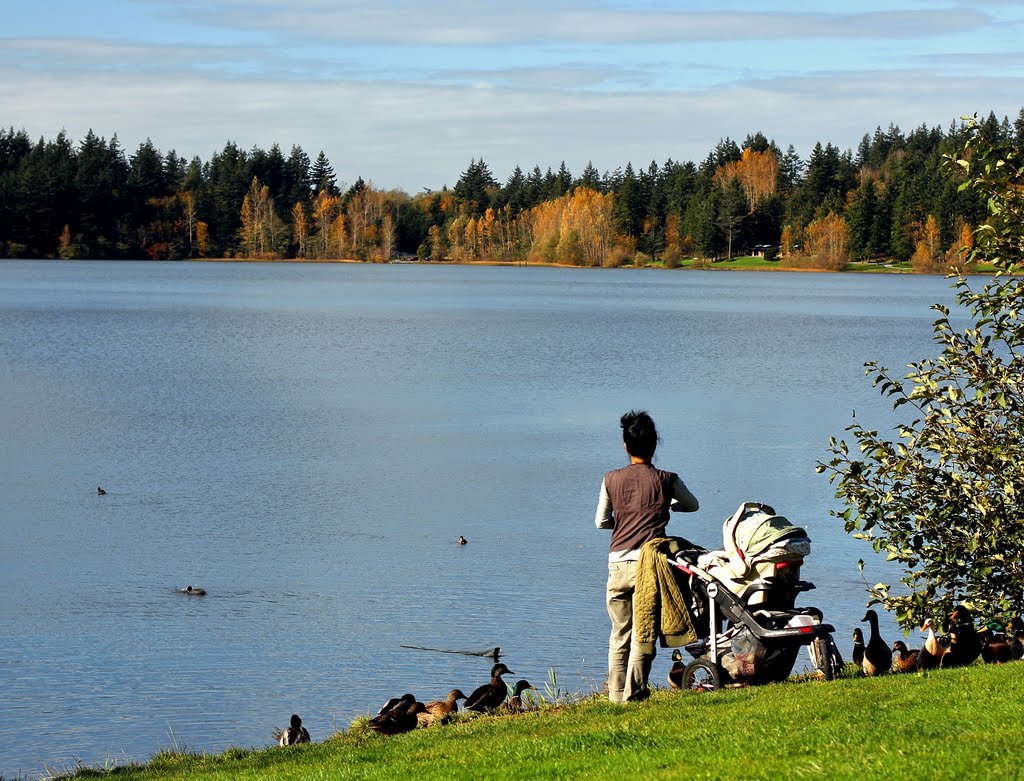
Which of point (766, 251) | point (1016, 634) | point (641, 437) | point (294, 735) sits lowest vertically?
point (294, 735)

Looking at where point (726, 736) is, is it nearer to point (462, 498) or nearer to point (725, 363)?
point (462, 498)

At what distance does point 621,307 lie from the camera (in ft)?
291

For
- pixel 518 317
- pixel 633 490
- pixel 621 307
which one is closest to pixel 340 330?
pixel 518 317

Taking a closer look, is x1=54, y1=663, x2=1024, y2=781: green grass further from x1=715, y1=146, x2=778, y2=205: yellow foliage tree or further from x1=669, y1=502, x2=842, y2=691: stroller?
x1=715, y1=146, x2=778, y2=205: yellow foliage tree

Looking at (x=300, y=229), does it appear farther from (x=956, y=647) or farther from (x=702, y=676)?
(x=702, y=676)

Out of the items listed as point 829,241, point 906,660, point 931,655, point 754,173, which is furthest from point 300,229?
point 931,655

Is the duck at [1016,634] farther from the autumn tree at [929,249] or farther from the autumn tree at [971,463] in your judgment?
the autumn tree at [929,249]

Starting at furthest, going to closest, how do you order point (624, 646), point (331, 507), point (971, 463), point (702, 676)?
point (331, 507), point (971, 463), point (702, 676), point (624, 646)

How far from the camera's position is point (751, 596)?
898 centimetres

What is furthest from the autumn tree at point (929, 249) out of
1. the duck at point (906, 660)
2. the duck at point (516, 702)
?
the duck at point (516, 702)

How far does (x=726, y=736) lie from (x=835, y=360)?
4440cm

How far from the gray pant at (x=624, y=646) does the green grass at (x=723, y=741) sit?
15 cm

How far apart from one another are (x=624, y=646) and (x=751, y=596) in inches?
38.1

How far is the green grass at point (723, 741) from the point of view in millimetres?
6648
